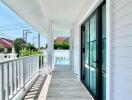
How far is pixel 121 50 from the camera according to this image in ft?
10.7

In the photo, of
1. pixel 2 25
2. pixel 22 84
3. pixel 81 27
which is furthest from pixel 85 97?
pixel 2 25

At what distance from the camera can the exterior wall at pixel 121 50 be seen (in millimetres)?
2930

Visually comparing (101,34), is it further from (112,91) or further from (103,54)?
(112,91)

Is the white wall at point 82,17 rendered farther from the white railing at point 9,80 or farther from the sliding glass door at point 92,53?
Result: the white railing at point 9,80

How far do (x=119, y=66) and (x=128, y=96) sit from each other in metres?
0.51

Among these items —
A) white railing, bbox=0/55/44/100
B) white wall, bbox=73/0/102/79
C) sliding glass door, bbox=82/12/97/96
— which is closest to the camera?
white railing, bbox=0/55/44/100

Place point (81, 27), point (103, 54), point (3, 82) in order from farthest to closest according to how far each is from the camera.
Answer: point (81, 27), point (103, 54), point (3, 82)

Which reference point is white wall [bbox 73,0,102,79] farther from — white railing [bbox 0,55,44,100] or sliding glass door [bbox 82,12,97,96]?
white railing [bbox 0,55,44,100]

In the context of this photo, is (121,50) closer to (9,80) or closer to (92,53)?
(9,80)

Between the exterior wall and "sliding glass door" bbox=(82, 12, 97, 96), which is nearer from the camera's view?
the exterior wall

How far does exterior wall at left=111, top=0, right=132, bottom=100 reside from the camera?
2930 mm

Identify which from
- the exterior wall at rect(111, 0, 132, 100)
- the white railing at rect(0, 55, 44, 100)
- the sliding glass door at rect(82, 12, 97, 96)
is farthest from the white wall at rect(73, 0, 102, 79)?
the white railing at rect(0, 55, 44, 100)

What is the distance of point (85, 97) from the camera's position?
6285mm

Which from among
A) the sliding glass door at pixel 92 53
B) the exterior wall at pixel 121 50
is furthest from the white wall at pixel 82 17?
the exterior wall at pixel 121 50
